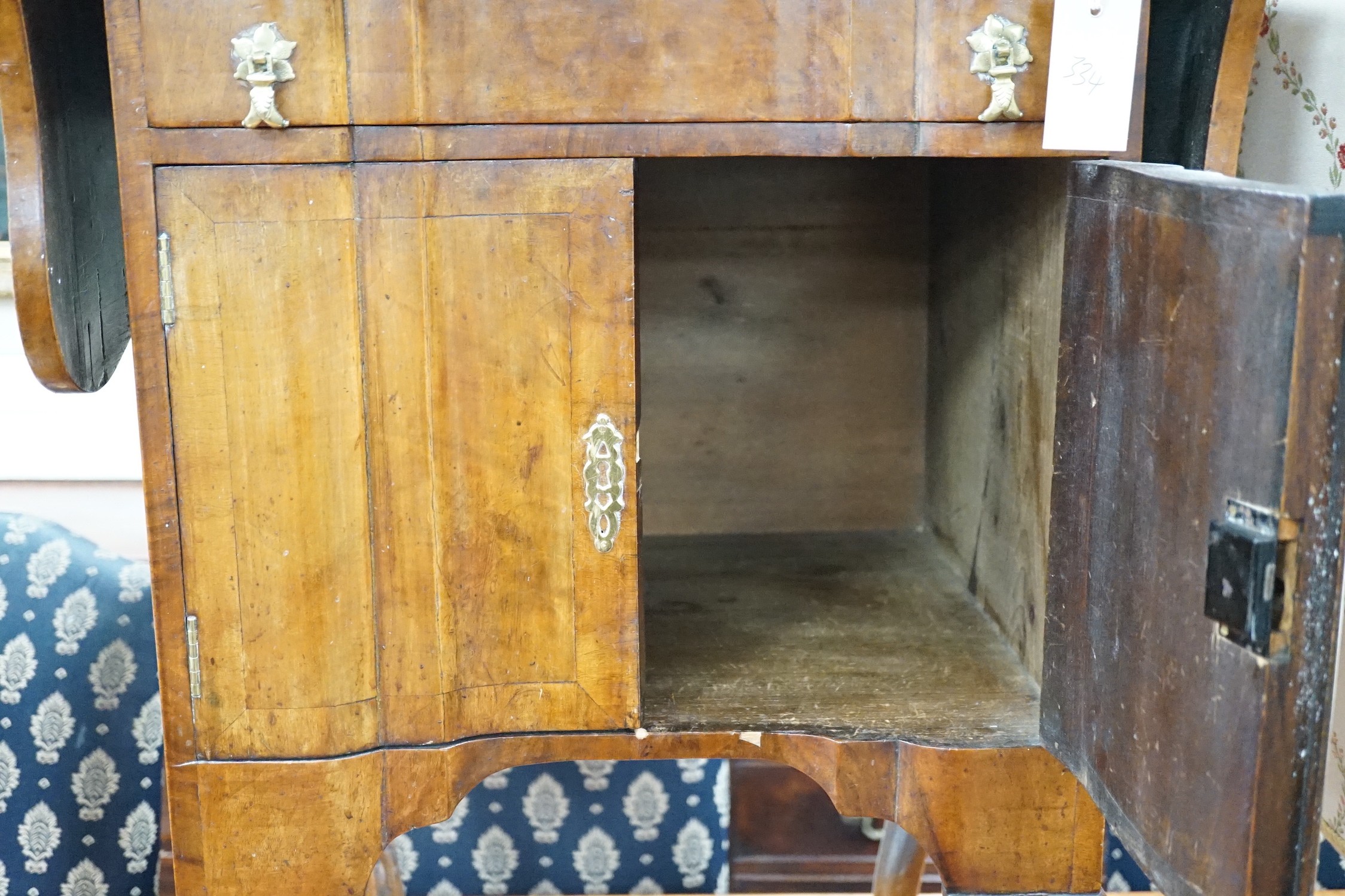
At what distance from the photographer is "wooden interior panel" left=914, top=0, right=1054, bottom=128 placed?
2.80ft

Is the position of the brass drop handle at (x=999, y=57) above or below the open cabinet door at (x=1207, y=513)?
above

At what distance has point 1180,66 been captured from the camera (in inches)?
39.5

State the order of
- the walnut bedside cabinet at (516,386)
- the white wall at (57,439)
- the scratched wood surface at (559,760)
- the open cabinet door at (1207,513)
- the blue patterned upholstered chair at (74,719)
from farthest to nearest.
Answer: the white wall at (57,439), the blue patterned upholstered chair at (74,719), the scratched wood surface at (559,760), the walnut bedside cabinet at (516,386), the open cabinet door at (1207,513)

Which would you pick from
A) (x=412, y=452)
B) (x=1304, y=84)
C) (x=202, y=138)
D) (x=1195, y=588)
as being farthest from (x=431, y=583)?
(x=1304, y=84)

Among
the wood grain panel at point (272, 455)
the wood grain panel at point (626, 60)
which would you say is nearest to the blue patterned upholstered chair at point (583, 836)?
the wood grain panel at point (272, 455)

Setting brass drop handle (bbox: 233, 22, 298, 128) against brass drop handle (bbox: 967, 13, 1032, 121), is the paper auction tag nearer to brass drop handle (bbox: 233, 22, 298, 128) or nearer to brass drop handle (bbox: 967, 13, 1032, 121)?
brass drop handle (bbox: 967, 13, 1032, 121)

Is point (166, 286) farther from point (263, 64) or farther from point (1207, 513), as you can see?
point (1207, 513)

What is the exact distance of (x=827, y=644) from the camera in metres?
1.14

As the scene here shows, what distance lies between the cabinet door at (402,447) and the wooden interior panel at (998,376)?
341mm

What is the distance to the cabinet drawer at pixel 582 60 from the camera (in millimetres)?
837

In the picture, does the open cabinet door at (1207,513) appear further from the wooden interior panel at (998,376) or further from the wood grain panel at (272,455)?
the wood grain panel at (272,455)

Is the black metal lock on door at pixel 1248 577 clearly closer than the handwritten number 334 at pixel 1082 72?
Yes

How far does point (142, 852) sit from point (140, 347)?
2.63 ft

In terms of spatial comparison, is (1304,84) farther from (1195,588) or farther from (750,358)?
(1195,588)
